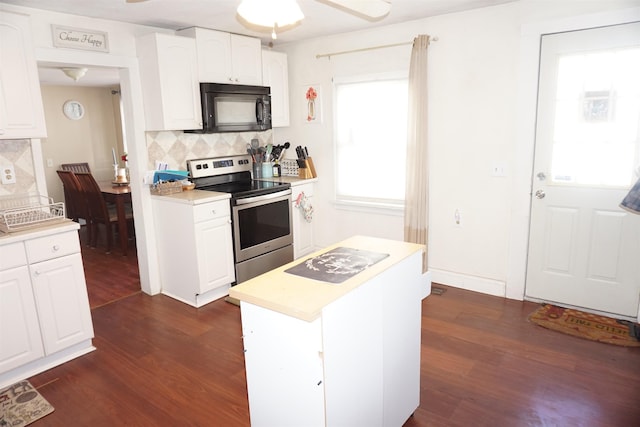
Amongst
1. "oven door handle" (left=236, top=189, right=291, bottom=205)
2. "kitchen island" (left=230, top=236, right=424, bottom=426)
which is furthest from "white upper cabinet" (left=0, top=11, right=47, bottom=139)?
"kitchen island" (left=230, top=236, right=424, bottom=426)

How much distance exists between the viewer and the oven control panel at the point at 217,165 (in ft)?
13.3

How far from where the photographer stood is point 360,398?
1699mm

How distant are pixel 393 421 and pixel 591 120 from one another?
8.24 feet

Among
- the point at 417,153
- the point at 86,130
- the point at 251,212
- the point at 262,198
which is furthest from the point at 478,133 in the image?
the point at 86,130

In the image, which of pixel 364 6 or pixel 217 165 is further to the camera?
pixel 217 165

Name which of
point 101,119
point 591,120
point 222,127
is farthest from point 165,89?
point 101,119

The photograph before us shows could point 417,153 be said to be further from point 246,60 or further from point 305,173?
point 246,60

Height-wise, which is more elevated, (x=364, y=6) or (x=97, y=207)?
(x=364, y=6)

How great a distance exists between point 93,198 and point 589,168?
5.27 m

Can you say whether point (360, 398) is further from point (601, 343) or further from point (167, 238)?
point (167, 238)

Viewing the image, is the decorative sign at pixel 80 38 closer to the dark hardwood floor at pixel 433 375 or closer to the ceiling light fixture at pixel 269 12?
the dark hardwood floor at pixel 433 375

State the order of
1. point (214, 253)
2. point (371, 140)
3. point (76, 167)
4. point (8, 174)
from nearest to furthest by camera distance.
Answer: point (8, 174)
point (214, 253)
point (371, 140)
point (76, 167)

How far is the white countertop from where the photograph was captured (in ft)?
8.09

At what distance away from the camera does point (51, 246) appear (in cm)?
265
